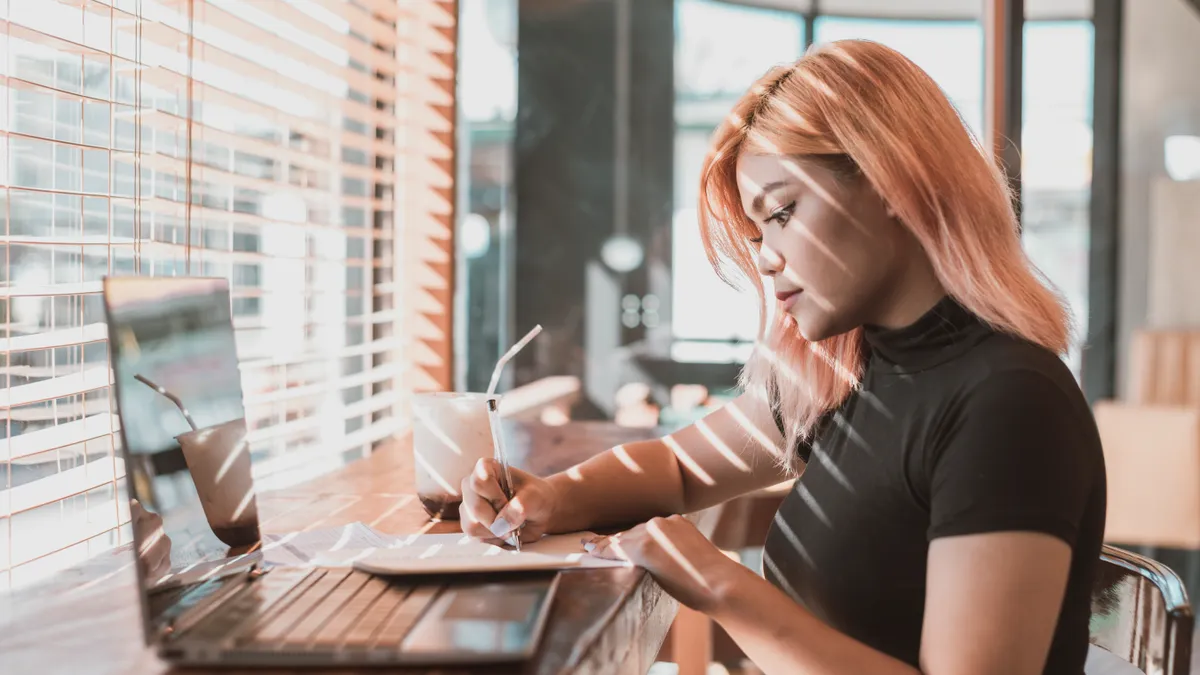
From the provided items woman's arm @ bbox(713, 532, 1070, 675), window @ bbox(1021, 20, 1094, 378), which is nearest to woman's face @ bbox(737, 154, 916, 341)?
woman's arm @ bbox(713, 532, 1070, 675)

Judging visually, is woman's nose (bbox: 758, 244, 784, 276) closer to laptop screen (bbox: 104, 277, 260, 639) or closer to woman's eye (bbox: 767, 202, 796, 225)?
woman's eye (bbox: 767, 202, 796, 225)

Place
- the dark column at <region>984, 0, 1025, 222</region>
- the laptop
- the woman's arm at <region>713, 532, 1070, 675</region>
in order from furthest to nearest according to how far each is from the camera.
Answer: the dark column at <region>984, 0, 1025, 222</region> < the woman's arm at <region>713, 532, 1070, 675</region> < the laptop

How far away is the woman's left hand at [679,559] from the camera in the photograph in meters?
0.93

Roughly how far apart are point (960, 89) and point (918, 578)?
2.48m

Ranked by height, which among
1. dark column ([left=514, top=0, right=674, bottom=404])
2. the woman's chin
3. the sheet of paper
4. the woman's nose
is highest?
dark column ([left=514, top=0, right=674, bottom=404])

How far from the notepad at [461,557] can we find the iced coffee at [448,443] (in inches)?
4.1

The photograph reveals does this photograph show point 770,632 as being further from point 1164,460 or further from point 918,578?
point 1164,460

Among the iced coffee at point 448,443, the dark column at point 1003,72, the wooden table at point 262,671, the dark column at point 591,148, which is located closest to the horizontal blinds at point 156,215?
the wooden table at point 262,671

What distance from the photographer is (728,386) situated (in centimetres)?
315

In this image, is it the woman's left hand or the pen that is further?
the pen

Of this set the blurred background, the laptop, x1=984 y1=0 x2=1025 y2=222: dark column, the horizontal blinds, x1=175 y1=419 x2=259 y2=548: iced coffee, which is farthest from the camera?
the blurred background

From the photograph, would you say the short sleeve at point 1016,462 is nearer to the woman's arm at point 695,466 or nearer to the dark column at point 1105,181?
the woman's arm at point 695,466

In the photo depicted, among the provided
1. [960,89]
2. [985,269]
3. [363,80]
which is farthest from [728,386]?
[985,269]

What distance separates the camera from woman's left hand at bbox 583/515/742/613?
927 mm
